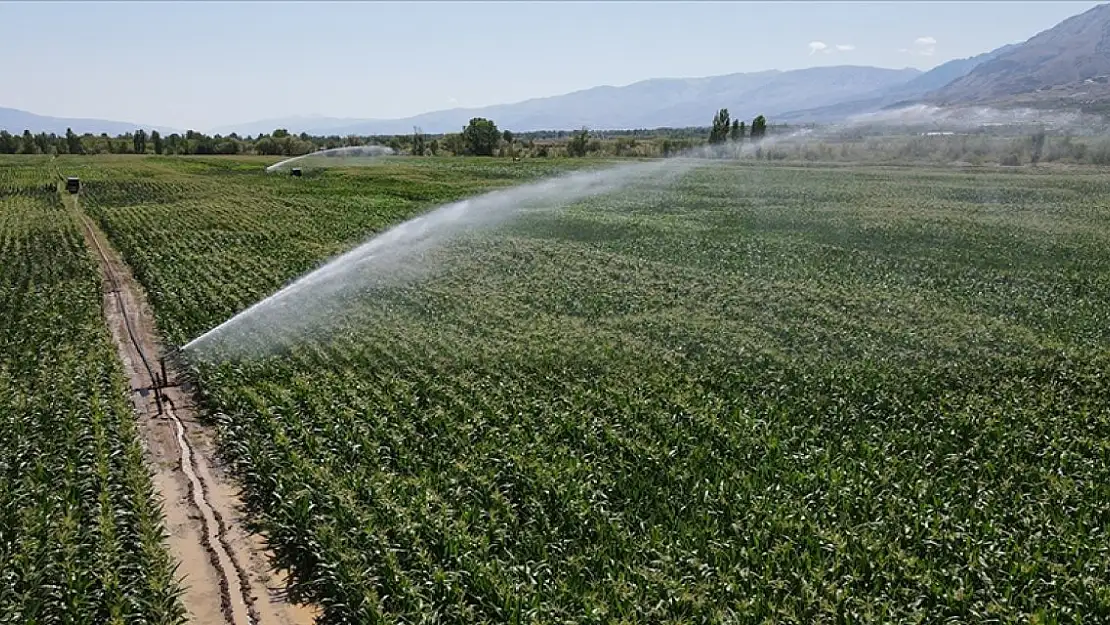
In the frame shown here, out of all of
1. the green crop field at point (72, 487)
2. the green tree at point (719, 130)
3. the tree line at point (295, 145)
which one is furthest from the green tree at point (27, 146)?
the green crop field at point (72, 487)

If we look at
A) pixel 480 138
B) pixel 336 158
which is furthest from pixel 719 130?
pixel 336 158

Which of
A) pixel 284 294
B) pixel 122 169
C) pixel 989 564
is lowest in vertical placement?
pixel 989 564

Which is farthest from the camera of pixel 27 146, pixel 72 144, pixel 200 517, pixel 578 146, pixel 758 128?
pixel 72 144

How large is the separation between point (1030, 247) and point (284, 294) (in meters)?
29.8

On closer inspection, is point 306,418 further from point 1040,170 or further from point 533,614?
point 1040,170

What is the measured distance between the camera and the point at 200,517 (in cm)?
1090

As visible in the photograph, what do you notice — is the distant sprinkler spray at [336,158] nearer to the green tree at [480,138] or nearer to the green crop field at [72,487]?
the green tree at [480,138]

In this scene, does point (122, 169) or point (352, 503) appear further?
point (122, 169)

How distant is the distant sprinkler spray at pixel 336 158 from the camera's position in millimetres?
88312

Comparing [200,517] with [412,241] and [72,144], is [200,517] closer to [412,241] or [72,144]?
[412,241]

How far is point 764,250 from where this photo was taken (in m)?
31.5

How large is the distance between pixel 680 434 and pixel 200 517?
7.51 metres

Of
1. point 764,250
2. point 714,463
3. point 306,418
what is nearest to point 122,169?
point 764,250

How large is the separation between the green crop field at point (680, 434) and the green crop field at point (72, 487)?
4.12 feet
